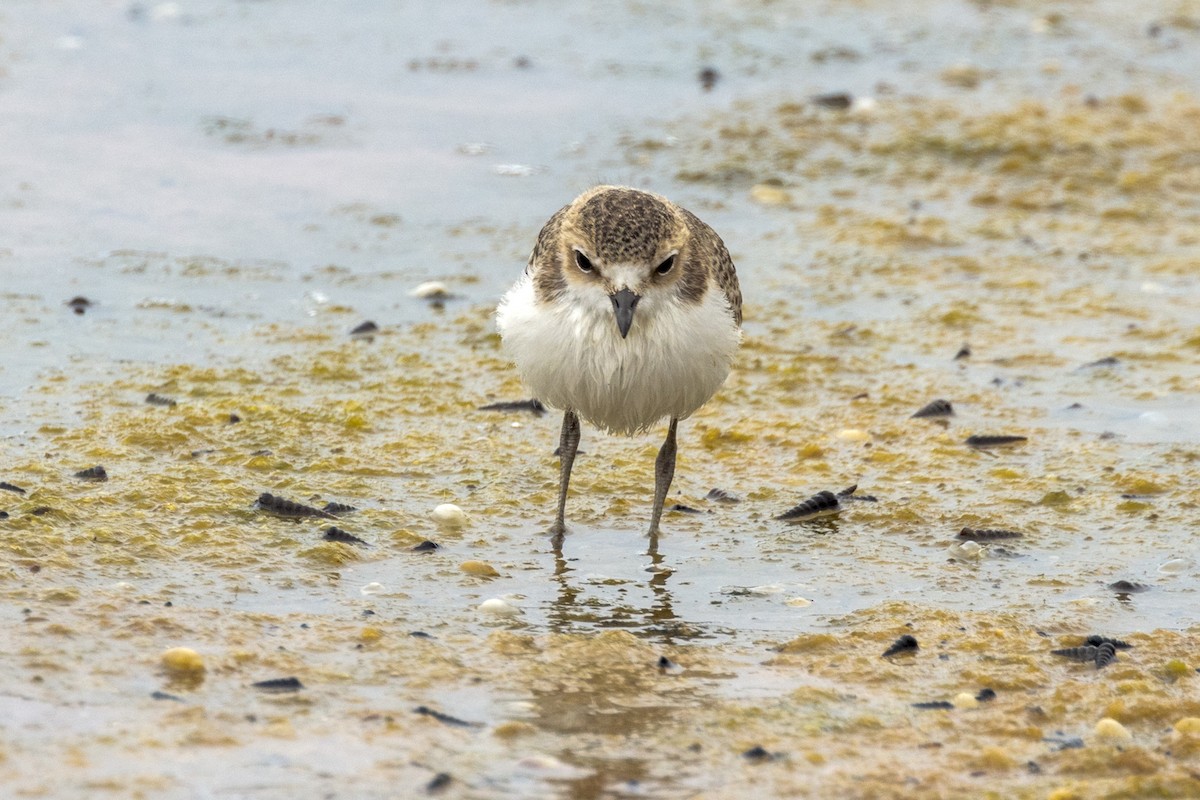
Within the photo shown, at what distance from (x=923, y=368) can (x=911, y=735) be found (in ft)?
13.2

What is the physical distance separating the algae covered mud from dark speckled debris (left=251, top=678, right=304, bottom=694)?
0.01 m

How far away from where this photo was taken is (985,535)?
21.8 feet

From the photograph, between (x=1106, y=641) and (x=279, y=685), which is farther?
(x=1106, y=641)

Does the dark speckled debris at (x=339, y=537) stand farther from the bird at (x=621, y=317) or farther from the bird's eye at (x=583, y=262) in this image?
the bird's eye at (x=583, y=262)

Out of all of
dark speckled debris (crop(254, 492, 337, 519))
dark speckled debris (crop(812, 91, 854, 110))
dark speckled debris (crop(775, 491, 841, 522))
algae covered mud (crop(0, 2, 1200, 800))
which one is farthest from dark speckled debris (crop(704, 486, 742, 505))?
dark speckled debris (crop(812, 91, 854, 110))

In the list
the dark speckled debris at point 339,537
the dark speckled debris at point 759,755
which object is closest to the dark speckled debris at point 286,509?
the dark speckled debris at point 339,537

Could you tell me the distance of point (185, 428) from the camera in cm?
739

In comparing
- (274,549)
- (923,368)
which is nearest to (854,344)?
(923,368)

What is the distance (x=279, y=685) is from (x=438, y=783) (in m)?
0.80

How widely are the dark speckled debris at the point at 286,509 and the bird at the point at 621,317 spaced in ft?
3.22

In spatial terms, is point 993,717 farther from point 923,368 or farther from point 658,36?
point 658,36

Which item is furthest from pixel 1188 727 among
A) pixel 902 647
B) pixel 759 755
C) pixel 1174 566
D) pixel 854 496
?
pixel 854 496

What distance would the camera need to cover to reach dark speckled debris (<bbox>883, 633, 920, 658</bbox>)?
218 inches

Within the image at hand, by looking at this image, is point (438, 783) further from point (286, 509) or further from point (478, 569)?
point (286, 509)
